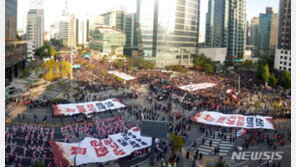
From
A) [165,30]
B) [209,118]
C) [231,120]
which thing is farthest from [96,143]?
[165,30]

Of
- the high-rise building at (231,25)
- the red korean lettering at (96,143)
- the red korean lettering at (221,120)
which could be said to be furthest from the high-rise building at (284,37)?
the red korean lettering at (96,143)

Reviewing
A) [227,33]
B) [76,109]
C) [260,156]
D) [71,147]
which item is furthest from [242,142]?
[227,33]

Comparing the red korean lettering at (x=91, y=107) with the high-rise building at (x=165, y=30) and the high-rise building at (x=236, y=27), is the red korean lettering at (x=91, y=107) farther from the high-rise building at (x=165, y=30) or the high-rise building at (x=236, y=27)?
the high-rise building at (x=236, y=27)

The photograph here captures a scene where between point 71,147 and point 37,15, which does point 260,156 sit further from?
point 37,15

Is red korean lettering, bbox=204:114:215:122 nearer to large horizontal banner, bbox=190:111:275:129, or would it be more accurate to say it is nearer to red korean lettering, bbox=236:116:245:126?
large horizontal banner, bbox=190:111:275:129

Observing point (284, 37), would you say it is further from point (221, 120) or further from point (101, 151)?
point (101, 151)

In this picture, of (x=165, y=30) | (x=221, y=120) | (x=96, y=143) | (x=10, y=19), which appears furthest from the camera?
(x=165, y=30)
